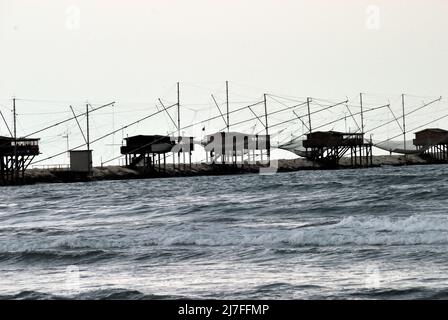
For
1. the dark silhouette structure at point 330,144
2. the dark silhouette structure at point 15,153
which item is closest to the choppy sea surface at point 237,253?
the dark silhouette structure at point 15,153

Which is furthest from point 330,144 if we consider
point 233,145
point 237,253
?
point 237,253

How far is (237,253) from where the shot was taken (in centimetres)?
2044

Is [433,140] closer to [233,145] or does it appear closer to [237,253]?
[233,145]

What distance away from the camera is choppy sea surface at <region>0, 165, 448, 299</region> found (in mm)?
15047

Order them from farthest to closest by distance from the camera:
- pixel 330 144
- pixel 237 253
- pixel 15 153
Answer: pixel 330 144
pixel 15 153
pixel 237 253

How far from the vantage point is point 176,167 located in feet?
438

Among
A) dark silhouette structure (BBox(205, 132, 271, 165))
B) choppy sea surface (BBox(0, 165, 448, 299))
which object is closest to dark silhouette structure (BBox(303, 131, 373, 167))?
dark silhouette structure (BBox(205, 132, 271, 165))

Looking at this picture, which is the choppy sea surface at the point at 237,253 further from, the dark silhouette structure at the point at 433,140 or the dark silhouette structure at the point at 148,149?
the dark silhouette structure at the point at 433,140

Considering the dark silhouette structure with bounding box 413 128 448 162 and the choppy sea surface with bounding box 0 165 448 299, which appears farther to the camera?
the dark silhouette structure with bounding box 413 128 448 162

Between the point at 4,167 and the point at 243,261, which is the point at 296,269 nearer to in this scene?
the point at 243,261

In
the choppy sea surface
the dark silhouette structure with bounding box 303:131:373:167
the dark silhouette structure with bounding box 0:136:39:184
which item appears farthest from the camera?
the dark silhouette structure with bounding box 303:131:373:167

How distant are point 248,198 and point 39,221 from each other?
11.3 m

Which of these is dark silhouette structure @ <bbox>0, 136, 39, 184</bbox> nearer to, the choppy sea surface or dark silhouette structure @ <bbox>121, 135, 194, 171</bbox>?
dark silhouette structure @ <bbox>121, 135, 194, 171</bbox>
